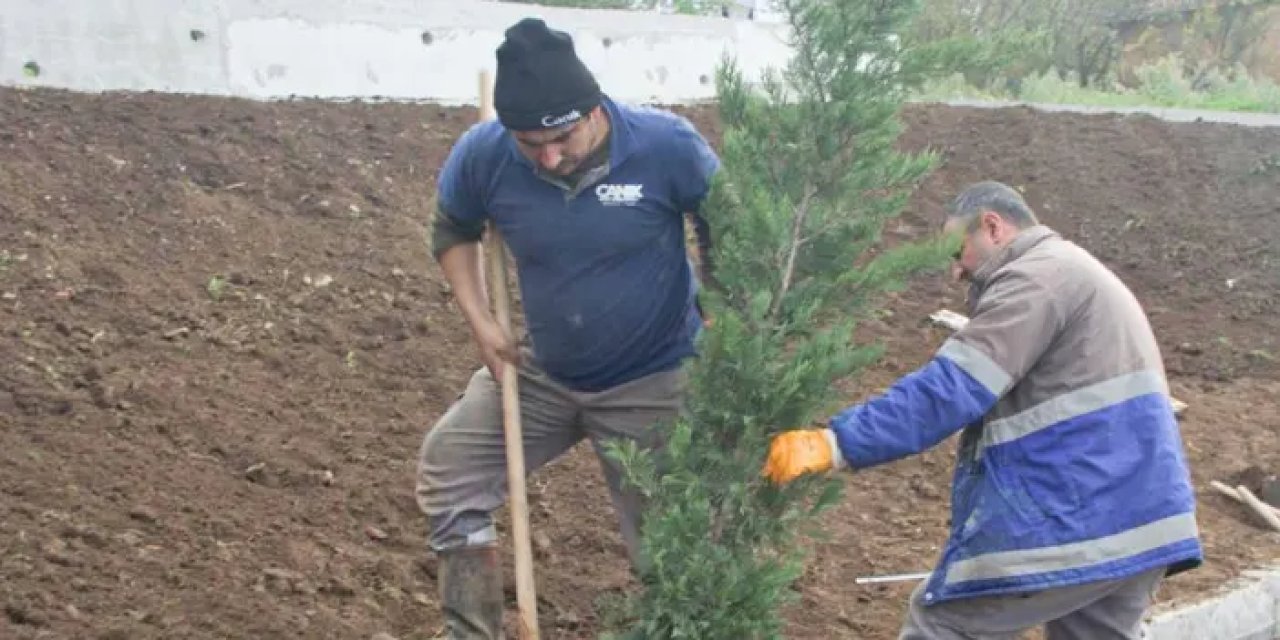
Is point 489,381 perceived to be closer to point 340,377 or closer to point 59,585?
point 59,585

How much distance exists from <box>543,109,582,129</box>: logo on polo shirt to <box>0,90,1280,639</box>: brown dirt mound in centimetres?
218

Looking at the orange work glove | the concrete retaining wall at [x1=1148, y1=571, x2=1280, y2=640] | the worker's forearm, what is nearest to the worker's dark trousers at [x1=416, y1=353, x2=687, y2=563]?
the worker's forearm

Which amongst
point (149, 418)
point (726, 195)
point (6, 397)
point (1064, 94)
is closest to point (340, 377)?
point (149, 418)

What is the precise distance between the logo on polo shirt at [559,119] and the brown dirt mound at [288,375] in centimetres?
218

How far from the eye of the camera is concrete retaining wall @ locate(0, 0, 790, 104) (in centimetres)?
1018

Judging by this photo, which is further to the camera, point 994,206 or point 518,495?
point 518,495

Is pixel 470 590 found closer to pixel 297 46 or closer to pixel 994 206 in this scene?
pixel 994 206

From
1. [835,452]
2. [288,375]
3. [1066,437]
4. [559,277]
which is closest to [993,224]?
[1066,437]

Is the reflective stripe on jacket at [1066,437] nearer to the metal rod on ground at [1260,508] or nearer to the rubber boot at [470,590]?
the rubber boot at [470,590]

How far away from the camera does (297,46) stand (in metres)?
11.4

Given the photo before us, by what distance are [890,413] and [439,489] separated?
1.53 metres

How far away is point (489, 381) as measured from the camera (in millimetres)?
4871

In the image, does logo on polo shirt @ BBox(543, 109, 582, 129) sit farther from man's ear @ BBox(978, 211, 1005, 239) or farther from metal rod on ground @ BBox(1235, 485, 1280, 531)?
metal rod on ground @ BBox(1235, 485, 1280, 531)

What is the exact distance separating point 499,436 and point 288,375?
9.88 feet
